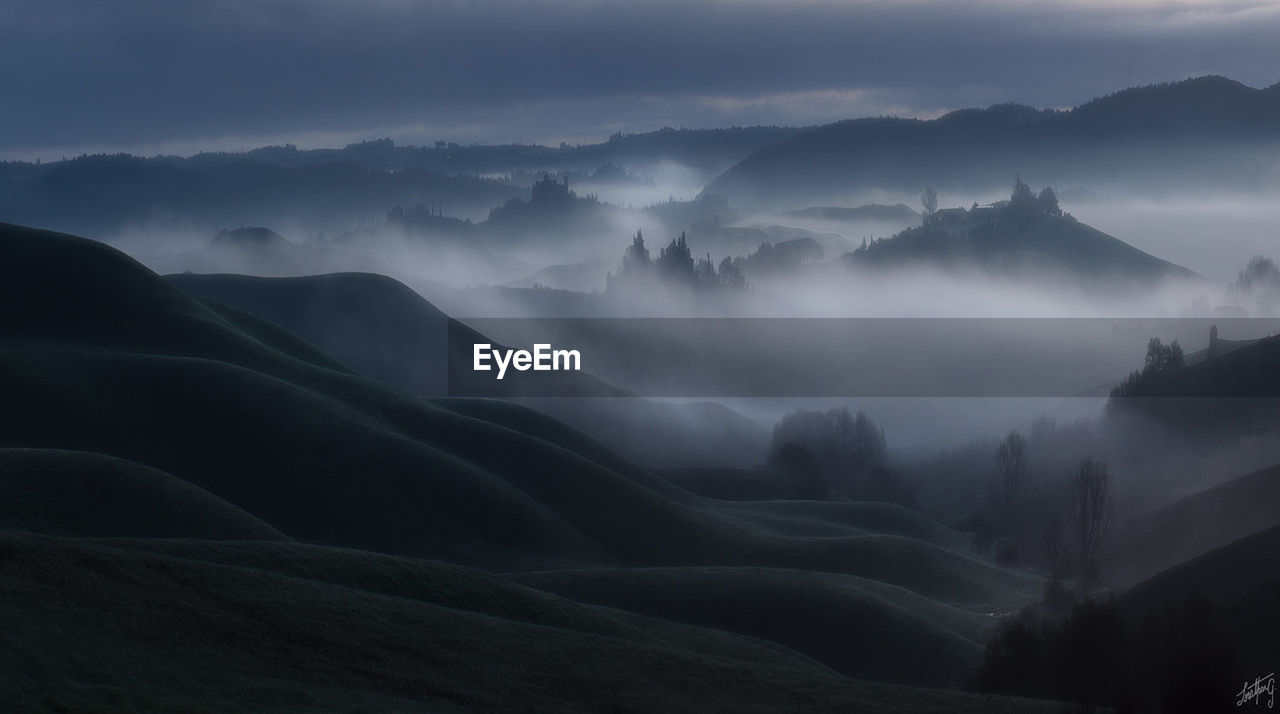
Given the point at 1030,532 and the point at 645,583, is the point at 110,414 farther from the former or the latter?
the point at 1030,532

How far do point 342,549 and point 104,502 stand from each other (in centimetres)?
2641

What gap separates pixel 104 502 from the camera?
290ft

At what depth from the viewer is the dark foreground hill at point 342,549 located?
152ft

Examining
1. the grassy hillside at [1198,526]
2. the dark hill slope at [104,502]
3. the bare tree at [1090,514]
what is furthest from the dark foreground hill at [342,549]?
the grassy hillside at [1198,526]

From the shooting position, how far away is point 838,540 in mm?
131000

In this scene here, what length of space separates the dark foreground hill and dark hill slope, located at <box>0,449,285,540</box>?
0.27 metres

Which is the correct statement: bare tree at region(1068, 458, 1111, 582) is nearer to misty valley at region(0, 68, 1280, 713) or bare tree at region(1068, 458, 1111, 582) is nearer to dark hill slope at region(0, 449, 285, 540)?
misty valley at region(0, 68, 1280, 713)

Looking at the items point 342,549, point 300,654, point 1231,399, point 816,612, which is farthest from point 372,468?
point 1231,399

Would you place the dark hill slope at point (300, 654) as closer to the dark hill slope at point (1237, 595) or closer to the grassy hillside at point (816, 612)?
the dark hill slope at point (1237, 595)

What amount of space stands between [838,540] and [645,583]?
132ft

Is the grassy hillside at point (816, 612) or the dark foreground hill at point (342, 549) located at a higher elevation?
the dark foreground hill at point (342, 549)

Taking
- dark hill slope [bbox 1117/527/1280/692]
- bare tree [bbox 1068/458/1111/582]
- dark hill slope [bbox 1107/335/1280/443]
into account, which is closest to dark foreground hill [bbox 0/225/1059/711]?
bare tree [bbox 1068/458/1111/582]

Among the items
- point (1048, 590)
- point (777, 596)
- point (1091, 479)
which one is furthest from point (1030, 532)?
point (777, 596)

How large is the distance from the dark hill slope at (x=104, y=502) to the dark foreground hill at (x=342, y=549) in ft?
0.90
